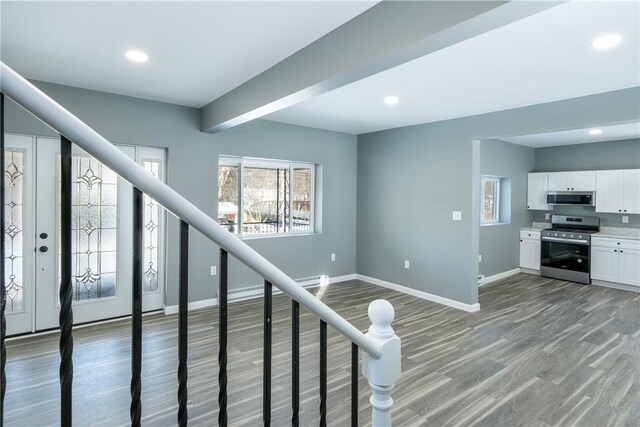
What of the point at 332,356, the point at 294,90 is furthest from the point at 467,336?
the point at 294,90

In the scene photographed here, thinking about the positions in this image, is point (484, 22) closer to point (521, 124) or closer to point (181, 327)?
point (181, 327)

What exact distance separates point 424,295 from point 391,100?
9.30 feet

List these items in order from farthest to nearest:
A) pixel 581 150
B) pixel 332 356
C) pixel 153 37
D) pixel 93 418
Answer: pixel 581 150 < pixel 332 356 < pixel 153 37 < pixel 93 418

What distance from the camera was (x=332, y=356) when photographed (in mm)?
3260

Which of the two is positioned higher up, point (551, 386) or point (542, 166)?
point (542, 166)

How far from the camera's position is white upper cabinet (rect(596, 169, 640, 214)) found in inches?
228

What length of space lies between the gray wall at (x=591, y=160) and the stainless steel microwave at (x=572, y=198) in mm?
361

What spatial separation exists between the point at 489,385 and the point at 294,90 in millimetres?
2739

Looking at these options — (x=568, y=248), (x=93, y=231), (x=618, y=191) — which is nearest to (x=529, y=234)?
(x=568, y=248)

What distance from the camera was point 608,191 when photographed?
610 cm

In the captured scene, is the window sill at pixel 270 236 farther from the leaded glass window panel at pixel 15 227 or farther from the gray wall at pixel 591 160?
the gray wall at pixel 591 160

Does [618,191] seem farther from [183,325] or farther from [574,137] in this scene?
[183,325]

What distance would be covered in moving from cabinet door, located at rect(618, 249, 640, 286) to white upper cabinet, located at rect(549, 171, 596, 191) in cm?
122

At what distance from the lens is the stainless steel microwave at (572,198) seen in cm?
626
